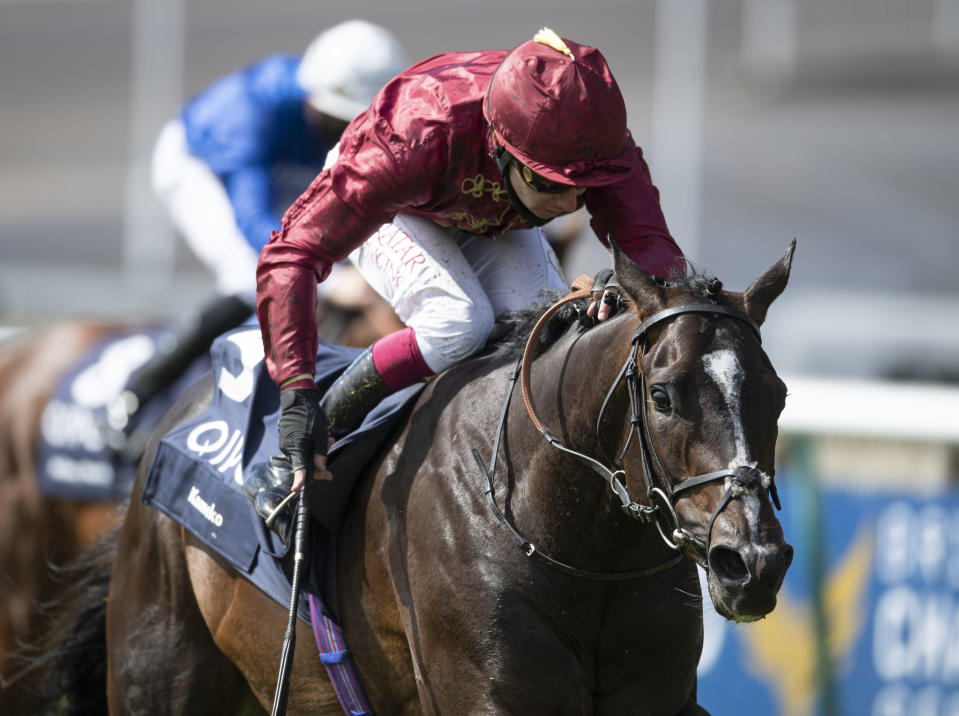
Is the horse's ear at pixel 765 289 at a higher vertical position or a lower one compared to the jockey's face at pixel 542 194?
lower

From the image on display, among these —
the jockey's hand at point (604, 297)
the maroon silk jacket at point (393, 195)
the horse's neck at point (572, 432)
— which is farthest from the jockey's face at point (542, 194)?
the horse's neck at point (572, 432)

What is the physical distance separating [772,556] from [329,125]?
3.24 meters

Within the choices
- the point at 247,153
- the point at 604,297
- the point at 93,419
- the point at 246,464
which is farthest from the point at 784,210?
the point at 604,297

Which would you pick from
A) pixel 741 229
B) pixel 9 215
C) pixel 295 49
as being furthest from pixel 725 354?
pixel 9 215

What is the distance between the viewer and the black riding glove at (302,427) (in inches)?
112

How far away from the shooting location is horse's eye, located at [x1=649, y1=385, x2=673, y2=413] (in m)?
2.37

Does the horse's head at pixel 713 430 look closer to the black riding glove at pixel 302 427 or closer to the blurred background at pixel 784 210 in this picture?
the black riding glove at pixel 302 427

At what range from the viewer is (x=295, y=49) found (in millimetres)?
17688

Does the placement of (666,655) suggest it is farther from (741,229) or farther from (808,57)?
(808,57)

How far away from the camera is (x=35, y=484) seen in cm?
503

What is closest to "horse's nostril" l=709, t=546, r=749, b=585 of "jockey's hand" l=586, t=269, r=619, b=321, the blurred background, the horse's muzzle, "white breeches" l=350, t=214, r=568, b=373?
the horse's muzzle

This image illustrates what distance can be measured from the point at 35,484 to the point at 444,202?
8.80 ft

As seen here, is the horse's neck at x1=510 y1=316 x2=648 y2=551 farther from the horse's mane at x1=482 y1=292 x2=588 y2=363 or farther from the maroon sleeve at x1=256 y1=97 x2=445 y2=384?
the maroon sleeve at x1=256 y1=97 x2=445 y2=384

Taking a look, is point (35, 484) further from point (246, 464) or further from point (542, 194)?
point (542, 194)
